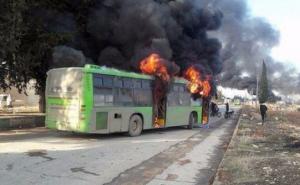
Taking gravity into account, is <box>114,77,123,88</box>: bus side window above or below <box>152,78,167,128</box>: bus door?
above

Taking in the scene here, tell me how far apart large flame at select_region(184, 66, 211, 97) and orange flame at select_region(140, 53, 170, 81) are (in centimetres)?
326

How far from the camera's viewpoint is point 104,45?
26.9 m

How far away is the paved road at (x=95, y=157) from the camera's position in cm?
1061

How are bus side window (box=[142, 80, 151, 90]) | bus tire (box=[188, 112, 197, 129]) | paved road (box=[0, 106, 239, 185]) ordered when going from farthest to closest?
bus tire (box=[188, 112, 197, 129])
bus side window (box=[142, 80, 151, 90])
paved road (box=[0, 106, 239, 185])

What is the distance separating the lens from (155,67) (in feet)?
73.0

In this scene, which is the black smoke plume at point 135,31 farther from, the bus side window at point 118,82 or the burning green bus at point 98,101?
the bus side window at point 118,82

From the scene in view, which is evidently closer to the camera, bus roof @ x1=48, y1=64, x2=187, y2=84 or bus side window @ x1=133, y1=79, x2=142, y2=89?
bus roof @ x1=48, y1=64, x2=187, y2=84

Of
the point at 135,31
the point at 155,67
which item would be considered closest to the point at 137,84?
the point at 155,67

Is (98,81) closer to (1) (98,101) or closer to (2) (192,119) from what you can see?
(1) (98,101)

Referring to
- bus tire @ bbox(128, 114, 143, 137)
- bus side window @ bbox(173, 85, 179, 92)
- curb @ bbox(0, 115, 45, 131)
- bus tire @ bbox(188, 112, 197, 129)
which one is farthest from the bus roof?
curb @ bbox(0, 115, 45, 131)

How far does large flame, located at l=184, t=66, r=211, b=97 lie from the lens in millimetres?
25625

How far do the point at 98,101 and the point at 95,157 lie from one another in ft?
15.8

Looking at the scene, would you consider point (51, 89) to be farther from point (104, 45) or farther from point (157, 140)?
point (104, 45)

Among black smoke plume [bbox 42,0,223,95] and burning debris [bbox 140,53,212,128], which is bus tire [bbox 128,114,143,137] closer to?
burning debris [bbox 140,53,212,128]
